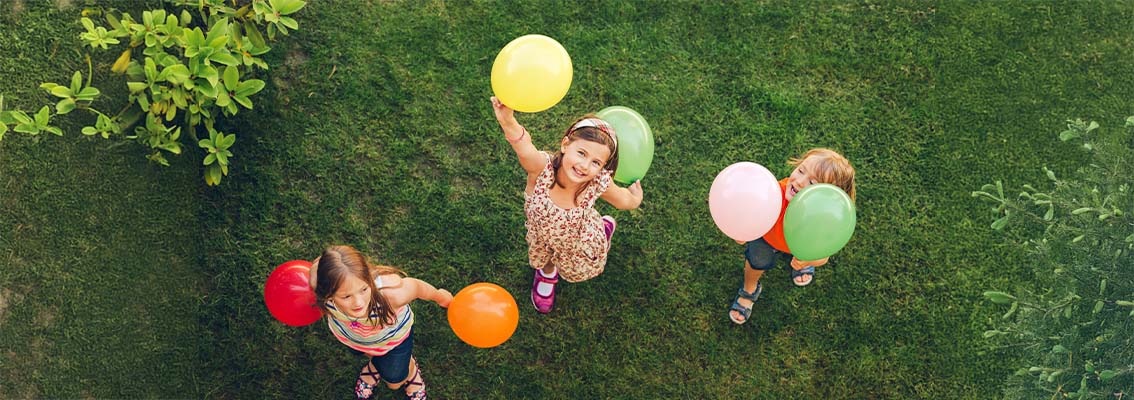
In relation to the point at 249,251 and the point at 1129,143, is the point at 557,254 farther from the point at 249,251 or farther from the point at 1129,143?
the point at 1129,143

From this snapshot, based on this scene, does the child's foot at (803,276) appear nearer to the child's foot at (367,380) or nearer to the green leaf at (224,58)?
the child's foot at (367,380)

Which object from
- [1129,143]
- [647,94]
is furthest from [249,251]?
[1129,143]

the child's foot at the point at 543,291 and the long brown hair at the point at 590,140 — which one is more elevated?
the long brown hair at the point at 590,140

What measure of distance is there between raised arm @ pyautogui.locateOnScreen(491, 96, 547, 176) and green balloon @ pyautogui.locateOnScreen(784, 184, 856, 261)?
1.05m

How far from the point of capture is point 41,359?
12.4ft

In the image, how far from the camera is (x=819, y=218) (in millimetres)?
3350

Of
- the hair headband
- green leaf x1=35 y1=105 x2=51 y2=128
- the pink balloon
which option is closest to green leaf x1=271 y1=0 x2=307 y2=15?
green leaf x1=35 y1=105 x2=51 y2=128

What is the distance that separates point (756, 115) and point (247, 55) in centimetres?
267

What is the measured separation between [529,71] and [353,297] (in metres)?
1.11

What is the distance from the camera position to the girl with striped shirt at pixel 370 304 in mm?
3297

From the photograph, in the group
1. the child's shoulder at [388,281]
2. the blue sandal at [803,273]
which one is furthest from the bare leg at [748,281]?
the child's shoulder at [388,281]

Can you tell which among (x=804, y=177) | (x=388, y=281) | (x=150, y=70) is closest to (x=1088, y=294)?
(x=804, y=177)

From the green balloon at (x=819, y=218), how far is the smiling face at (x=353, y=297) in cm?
171

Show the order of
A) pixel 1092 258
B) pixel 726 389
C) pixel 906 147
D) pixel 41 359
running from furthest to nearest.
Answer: pixel 906 147, pixel 726 389, pixel 41 359, pixel 1092 258
